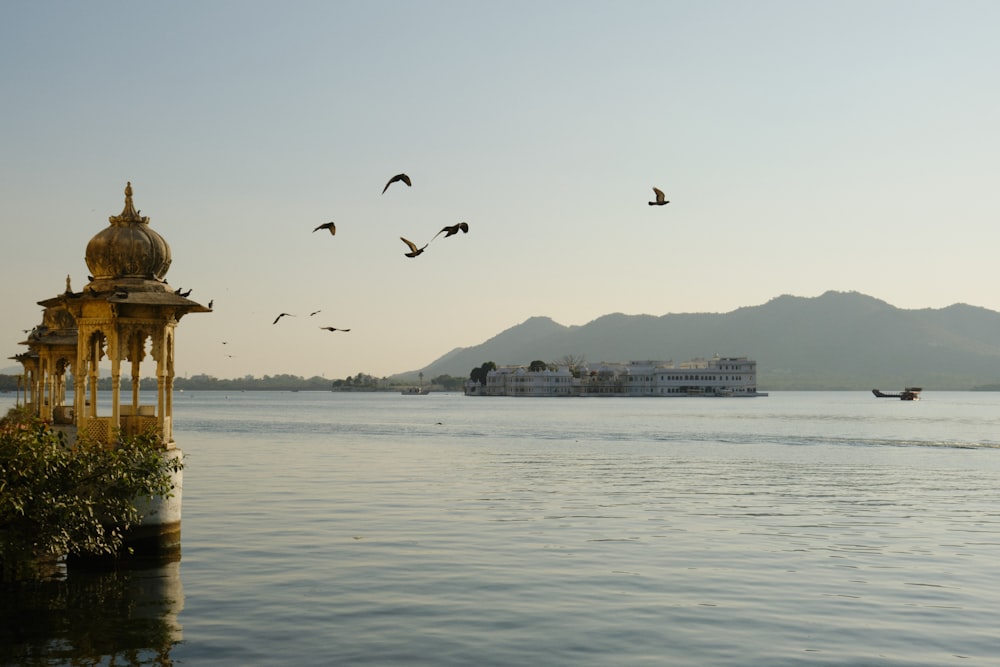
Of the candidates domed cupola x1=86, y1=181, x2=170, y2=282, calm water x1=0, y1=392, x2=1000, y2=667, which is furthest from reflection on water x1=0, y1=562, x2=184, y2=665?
domed cupola x1=86, y1=181, x2=170, y2=282

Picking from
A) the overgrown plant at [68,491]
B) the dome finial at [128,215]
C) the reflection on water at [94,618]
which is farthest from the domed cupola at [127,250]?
the reflection on water at [94,618]

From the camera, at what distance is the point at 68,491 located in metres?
18.5

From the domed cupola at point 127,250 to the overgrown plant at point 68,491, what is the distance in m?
3.63

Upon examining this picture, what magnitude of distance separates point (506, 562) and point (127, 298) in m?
10.0

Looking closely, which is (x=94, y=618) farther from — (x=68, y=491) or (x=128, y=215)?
(x=128, y=215)

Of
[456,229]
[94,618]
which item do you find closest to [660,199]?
[456,229]

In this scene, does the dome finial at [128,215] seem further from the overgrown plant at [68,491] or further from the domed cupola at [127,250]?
the overgrown plant at [68,491]

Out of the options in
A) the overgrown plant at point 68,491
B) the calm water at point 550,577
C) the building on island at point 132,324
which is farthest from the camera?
the building on island at point 132,324

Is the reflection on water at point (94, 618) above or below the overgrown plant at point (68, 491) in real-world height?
below

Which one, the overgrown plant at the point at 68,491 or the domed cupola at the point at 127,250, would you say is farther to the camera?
the domed cupola at the point at 127,250

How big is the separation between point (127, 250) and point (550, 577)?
11.3 meters

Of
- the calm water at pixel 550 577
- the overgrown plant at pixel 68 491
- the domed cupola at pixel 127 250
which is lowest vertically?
the calm water at pixel 550 577

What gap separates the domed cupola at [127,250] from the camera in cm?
2191

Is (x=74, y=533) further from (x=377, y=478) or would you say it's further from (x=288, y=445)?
(x=288, y=445)
